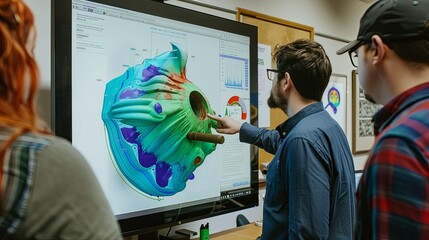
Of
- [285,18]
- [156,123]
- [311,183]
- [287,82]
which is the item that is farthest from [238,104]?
[285,18]

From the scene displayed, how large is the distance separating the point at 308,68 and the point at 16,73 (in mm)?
1396

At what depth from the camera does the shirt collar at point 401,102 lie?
1027mm

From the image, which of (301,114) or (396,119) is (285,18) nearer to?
(301,114)

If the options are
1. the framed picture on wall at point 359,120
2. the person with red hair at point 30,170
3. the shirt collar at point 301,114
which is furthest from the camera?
the framed picture on wall at point 359,120

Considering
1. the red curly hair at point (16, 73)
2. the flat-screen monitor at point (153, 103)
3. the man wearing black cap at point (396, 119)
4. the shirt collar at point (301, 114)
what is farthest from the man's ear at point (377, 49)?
the red curly hair at point (16, 73)

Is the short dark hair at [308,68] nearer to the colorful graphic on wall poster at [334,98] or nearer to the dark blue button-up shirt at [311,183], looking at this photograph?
the dark blue button-up shirt at [311,183]

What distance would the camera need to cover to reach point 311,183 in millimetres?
1523

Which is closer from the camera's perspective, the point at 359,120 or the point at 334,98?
the point at 334,98

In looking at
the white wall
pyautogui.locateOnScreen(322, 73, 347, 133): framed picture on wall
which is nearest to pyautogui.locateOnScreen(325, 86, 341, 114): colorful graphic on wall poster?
pyautogui.locateOnScreen(322, 73, 347, 133): framed picture on wall

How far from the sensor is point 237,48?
204 cm

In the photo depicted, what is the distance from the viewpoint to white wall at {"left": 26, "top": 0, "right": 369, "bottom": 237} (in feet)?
5.18

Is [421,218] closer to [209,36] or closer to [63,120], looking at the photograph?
[63,120]

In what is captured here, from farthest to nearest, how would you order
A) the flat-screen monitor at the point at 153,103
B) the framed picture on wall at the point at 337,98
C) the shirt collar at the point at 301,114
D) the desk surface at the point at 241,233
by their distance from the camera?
the framed picture on wall at the point at 337,98 < the desk surface at the point at 241,233 < the shirt collar at the point at 301,114 < the flat-screen monitor at the point at 153,103

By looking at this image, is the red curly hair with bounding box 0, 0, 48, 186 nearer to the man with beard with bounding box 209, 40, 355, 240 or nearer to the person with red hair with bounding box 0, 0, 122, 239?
the person with red hair with bounding box 0, 0, 122, 239
